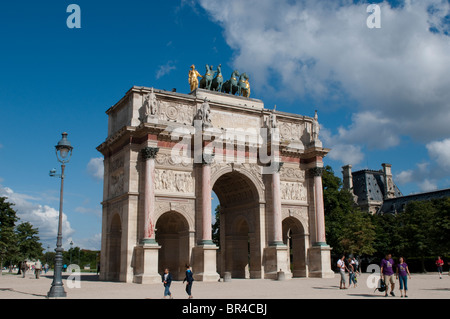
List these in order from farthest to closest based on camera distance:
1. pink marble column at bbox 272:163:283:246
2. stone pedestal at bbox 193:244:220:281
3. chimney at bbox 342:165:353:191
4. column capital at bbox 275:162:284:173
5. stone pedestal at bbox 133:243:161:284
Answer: chimney at bbox 342:165:353:191
column capital at bbox 275:162:284:173
pink marble column at bbox 272:163:283:246
stone pedestal at bbox 193:244:220:281
stone pedestal at bbox 133:243:161:284

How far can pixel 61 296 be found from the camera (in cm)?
1898

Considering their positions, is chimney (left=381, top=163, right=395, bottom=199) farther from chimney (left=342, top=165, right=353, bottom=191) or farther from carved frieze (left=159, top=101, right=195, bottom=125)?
carved frieze (left=159, top=101, right=195, bottom=125)

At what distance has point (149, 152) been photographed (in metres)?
32.3

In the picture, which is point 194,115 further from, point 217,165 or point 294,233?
point 294,233

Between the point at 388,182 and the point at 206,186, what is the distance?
92.1 meters

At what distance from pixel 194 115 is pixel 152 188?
22.6 feet

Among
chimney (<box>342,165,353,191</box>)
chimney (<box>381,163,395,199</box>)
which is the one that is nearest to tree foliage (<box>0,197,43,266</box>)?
chimney (<box>342,165,353,191</box>)

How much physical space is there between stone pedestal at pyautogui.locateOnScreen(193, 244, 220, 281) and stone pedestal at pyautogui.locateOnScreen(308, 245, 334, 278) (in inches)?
367

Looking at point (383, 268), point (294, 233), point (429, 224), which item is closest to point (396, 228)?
point (429, 224)

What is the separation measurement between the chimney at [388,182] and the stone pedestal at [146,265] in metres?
92.0

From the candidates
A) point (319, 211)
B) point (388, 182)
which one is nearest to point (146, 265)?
point (319, 211)

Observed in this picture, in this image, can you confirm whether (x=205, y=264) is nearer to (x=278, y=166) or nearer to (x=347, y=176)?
(x=278, y=166)

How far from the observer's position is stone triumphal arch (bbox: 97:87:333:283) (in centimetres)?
3247

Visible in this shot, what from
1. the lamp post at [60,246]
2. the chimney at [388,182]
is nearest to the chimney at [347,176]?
the chimney at [388,182]
